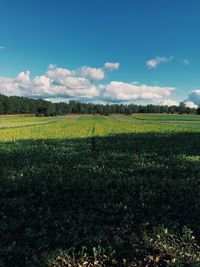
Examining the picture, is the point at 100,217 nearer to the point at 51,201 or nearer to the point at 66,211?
the point at 66,211

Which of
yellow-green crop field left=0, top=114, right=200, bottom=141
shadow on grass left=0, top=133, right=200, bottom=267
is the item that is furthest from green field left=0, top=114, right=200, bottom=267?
yellow-green crop field left=0, top=114, right=200, bottom=141

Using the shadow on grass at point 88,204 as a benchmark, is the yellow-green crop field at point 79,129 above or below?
below

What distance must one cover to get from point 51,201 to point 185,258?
5.03 m

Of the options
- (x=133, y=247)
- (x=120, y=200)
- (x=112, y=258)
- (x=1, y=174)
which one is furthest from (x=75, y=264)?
(x=1, y=174)

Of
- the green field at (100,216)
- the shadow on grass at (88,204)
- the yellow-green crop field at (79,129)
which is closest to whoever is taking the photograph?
the green field at (100,216)

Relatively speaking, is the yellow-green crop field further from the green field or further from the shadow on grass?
the green field

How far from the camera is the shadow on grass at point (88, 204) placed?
7.02 meters

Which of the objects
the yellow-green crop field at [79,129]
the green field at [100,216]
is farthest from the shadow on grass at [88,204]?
the yellow-green crop field at [79,129]

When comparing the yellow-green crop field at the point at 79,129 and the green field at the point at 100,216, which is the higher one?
the green field at the point at 100,216

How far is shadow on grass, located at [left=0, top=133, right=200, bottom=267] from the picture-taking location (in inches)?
276

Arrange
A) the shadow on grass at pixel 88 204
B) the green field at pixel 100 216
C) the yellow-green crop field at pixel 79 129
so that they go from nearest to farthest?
the green field at pixel 100 216, the shadow on grass at pixel 88 204, the yellow-green crop field at pixel 79 129

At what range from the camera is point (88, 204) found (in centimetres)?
961

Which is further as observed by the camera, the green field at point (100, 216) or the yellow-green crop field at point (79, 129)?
the yellow-green crop field at point (79, 129)

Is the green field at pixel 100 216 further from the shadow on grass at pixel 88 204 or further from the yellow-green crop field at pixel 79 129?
the yellow-green crop field at pixel 79 129
